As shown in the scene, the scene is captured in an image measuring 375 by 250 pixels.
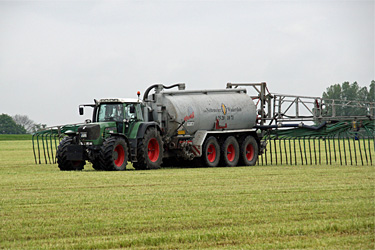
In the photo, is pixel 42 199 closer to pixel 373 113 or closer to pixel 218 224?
pixel 218 224

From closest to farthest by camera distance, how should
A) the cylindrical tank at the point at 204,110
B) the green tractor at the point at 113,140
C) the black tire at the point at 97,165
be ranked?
the green tractor at the point at 113,140, the black tire at the point at 97,165, the cylindrical tank at the point at 204,110

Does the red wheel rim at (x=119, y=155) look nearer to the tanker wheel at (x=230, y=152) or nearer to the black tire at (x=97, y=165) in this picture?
the black tire at (x=97, y=165)

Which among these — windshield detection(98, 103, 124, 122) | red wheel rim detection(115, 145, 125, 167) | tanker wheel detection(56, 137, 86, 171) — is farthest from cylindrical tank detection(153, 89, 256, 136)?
tanker wheel detection(56, 137, 86, 171)

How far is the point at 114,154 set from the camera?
62.3 feet

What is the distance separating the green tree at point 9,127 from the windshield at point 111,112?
246 ft

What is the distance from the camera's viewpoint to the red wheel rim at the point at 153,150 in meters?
20.4

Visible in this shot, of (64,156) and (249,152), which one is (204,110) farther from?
(64,156)

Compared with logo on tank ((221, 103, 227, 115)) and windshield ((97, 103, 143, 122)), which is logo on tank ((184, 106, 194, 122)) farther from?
windshield ((97, 103, 143, 122))

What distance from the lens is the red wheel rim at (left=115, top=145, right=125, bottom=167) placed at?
19156mm

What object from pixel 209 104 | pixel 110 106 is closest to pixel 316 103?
pixel 209 104

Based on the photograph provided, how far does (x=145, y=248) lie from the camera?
7.41 m

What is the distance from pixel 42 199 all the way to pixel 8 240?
3770 millimetres

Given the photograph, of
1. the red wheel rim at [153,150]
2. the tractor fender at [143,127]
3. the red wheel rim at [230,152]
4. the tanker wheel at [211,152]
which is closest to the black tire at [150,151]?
the red wheel rim at [153,150]

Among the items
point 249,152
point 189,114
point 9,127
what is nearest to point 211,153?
point 189,114
